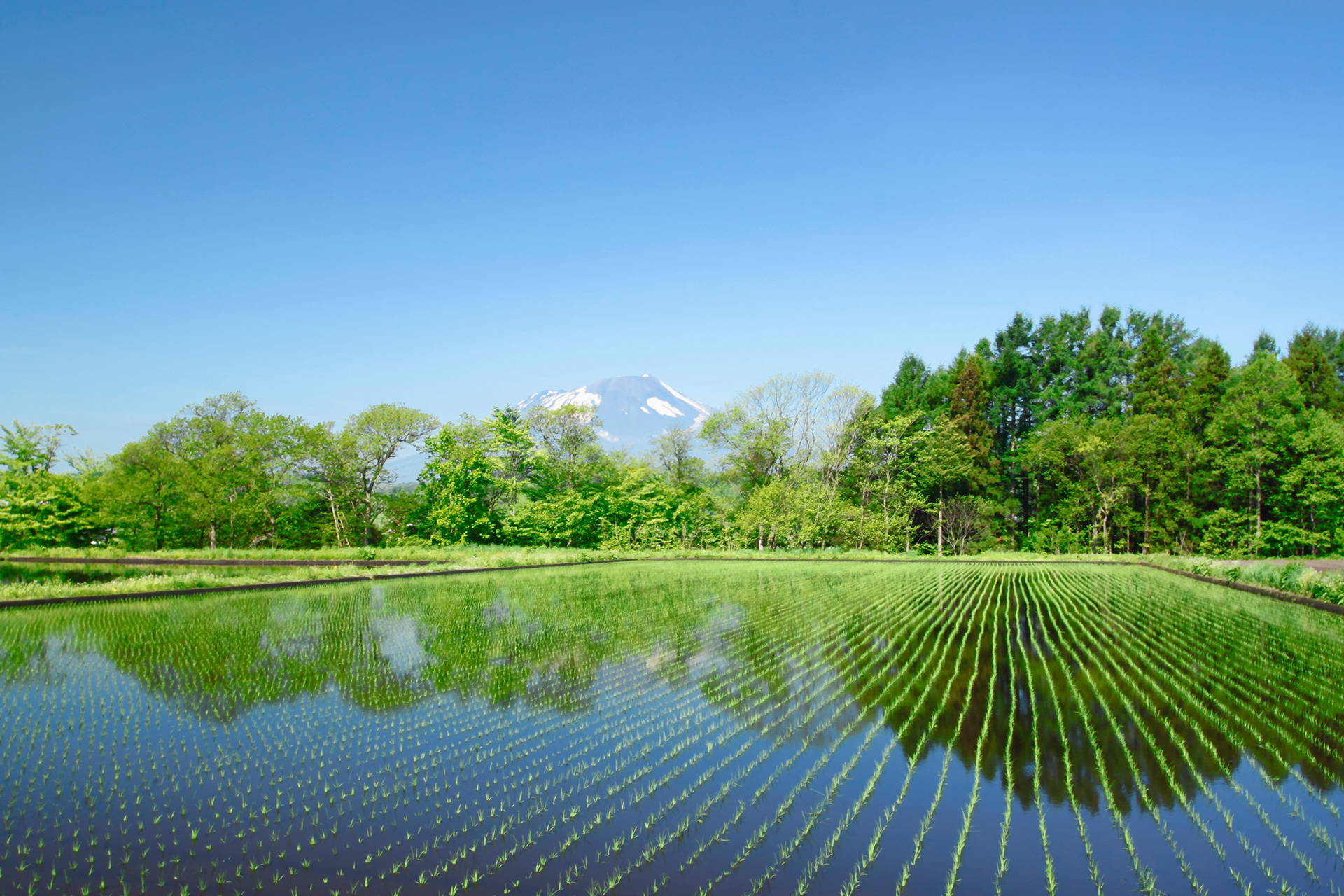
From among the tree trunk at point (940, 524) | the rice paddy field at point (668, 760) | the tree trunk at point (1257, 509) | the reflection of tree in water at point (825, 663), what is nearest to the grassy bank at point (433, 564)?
the tree trunk at point (940, 524)

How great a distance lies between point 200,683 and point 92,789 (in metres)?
3.65

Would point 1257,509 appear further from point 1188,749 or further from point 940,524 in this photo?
point 1188,749

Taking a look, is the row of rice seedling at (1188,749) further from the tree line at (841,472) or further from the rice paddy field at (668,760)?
the tree line at (841,472)

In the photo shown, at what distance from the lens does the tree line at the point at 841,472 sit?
33.3m

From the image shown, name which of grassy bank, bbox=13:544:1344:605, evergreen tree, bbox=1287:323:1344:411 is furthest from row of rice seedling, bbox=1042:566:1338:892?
evergreen tree, bbox=1287:323:1344:411

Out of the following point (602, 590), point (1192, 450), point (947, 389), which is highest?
point (947, 389)

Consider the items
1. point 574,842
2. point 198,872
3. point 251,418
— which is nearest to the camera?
point 198,872

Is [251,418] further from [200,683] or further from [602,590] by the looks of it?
[200,683]

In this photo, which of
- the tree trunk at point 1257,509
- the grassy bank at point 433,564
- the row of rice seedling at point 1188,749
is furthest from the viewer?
the tree trunk at point 1257,509

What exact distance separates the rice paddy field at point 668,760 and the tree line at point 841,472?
26198mm

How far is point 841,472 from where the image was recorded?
4459 cm

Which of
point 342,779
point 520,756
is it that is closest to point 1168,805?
point 520,756

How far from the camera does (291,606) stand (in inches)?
632

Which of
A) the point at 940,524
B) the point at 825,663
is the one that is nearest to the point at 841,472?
the point at 940,524
